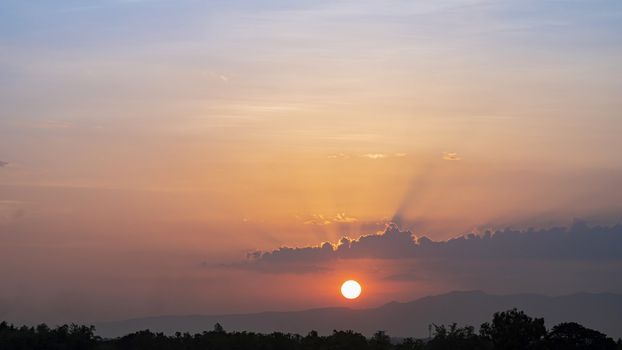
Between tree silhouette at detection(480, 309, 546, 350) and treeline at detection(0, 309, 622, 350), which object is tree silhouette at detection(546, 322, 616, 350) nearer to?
treeline at detection(0, 309, 622, 350)

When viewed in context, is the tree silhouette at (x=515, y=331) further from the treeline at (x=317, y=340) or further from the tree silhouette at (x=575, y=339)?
the tree silhouette at (x=575, y=339)

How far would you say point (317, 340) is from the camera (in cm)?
14112

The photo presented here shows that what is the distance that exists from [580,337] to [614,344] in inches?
318

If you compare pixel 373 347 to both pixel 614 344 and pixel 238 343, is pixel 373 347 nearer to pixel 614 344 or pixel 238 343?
pixel 238 343

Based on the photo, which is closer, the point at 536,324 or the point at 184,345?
the point at 536,324

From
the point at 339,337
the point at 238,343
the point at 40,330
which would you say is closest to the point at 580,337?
the point at 339,337

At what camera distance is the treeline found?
121m

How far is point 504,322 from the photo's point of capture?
120 metres

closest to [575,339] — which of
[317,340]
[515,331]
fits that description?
[515,331]

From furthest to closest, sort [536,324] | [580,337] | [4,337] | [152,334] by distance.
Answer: [152,334] → [4,337] → [580,337] → [536,324]

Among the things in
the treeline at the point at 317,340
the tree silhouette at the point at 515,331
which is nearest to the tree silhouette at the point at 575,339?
the treeline at the point at 317,340

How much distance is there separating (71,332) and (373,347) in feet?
136

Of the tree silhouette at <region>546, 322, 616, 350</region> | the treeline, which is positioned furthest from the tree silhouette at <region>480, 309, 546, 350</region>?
the tree silhouette at <region>546, 322, 616, 350</region>

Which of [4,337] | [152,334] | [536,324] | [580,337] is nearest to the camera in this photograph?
[536,324]
